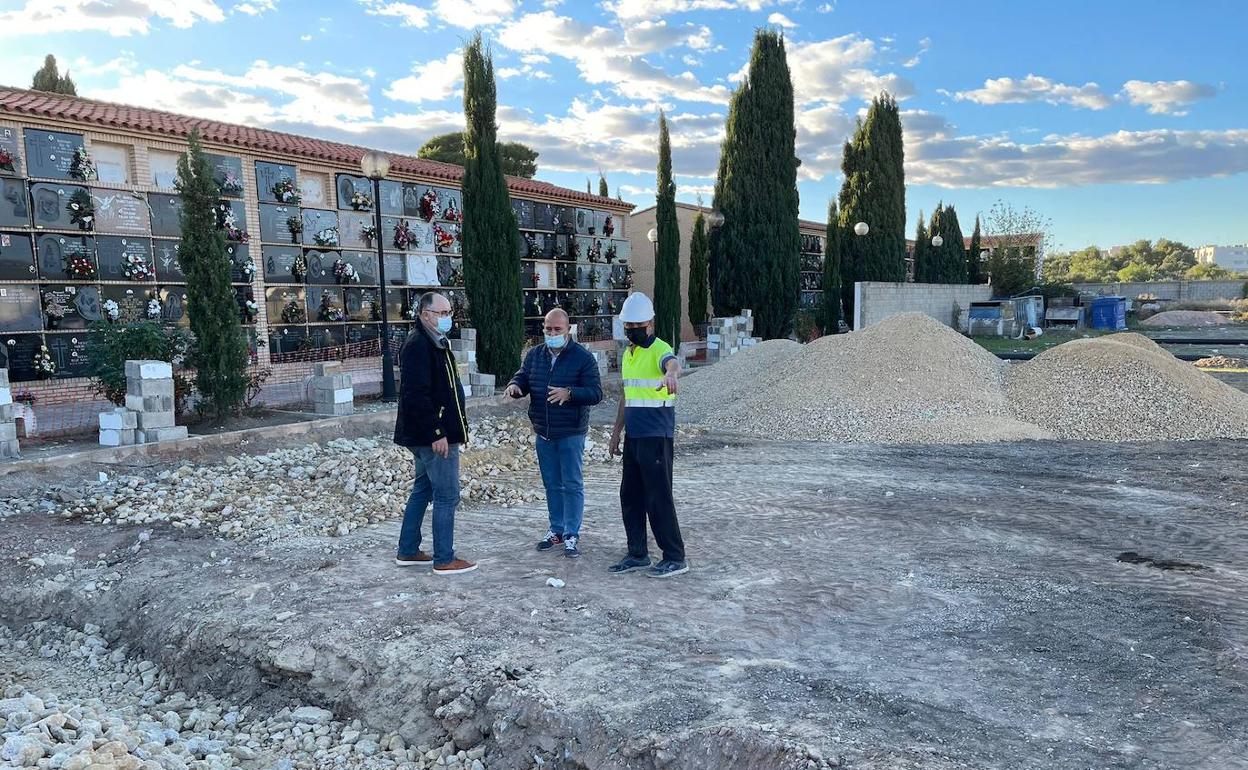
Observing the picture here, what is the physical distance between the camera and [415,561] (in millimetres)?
5363

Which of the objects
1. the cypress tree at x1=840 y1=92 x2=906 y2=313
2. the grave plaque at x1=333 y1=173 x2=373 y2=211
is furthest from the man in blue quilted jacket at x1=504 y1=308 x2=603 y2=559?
the cypress tree at x1=840 y1=92 x2=906 y2=313

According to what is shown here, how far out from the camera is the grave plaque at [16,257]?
11.1 m

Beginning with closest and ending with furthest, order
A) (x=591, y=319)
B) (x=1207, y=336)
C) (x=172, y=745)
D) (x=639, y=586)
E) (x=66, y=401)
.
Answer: (x=172, y=745), (x=639, y=586), (x=66, y=401), (x=591, y=319), (x=1207, y=336)

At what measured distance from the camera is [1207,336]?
95.2ft

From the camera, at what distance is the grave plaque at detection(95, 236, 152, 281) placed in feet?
39.9

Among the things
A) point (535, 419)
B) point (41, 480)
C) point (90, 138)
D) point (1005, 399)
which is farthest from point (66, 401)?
point (1005, 399)

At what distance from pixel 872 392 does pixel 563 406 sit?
28.8 feet

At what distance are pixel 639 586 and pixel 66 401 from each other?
35.9 ft

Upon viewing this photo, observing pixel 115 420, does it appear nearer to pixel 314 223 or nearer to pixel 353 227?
pixel 314 223

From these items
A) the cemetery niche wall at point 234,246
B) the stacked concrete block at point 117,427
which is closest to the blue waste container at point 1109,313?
the cemetery niche wall at point 234,246

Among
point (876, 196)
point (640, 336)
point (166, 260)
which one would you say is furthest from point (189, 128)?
point (876, 196)

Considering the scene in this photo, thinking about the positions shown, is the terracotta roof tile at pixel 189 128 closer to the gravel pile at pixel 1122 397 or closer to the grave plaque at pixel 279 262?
the grave plaque at pixel 279 262

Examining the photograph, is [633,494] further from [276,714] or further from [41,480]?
[41,480]

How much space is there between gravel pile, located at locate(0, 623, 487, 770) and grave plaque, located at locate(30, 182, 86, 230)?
366 inches
